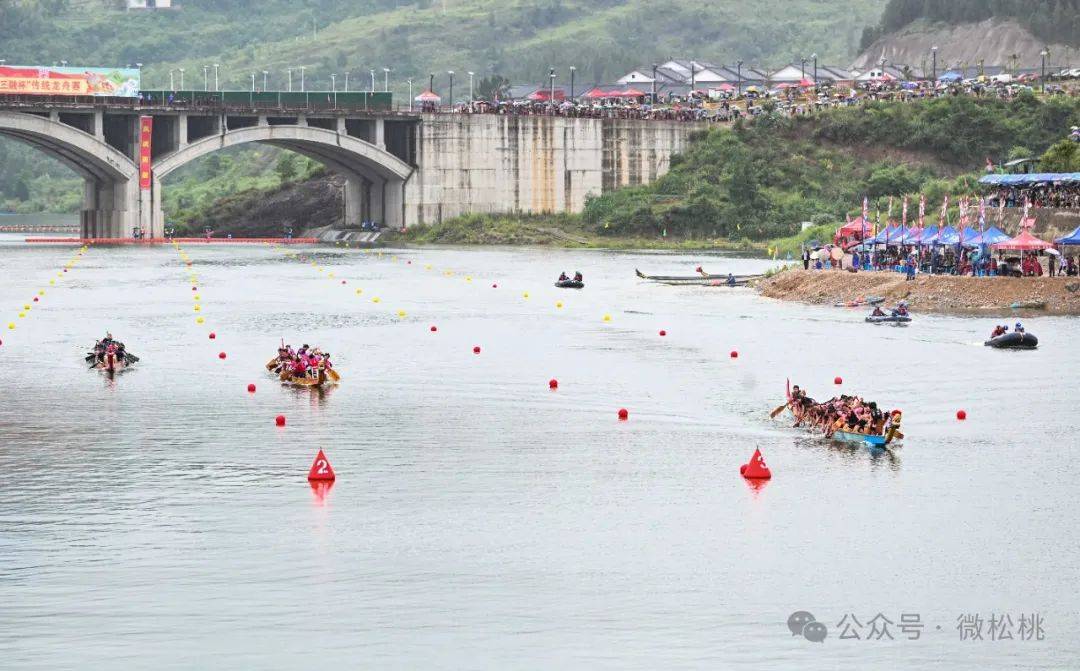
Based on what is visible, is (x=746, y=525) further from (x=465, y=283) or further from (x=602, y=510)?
(x=465, y=283)

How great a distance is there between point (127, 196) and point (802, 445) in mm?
122037

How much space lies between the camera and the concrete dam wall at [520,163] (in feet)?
591

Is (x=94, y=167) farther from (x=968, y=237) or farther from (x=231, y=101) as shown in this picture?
(x=968, y=237)

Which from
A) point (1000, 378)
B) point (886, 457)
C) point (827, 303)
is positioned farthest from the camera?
point (827, 303)

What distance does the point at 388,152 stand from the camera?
17812 centimetres

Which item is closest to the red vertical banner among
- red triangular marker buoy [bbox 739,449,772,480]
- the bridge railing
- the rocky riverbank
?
the bridge railing

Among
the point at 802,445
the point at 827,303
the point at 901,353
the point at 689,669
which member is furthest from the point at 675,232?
the point at 689,669

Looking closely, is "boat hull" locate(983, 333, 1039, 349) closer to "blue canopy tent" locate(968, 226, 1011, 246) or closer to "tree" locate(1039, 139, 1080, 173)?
"blue canopy tent" locate(968, 226, 1011, 246)

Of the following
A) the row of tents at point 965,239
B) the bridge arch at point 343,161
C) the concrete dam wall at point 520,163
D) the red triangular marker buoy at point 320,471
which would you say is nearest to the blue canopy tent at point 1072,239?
the row of tents at point 965,239

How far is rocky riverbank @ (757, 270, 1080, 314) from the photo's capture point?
93188mm

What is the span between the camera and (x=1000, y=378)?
69.0 meters

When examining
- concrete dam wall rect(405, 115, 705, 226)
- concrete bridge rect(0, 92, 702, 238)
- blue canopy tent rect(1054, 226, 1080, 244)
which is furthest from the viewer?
concrete dam wall rect(405, 115, 705, 226)

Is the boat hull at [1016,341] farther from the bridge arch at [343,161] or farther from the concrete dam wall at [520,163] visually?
the concrete dam wall at [520,163]

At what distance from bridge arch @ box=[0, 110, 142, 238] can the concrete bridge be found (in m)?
0.17
